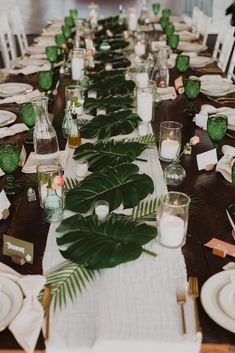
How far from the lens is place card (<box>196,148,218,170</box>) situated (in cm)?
186

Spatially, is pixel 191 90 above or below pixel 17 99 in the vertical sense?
above

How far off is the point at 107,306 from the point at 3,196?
2.01 ft

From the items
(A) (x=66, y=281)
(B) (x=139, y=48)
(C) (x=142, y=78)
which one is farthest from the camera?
(B) (x=139, y=48)

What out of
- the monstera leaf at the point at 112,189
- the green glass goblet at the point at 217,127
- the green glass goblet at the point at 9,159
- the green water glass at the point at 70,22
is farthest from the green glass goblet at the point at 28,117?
the green water glass at the point at 70,22

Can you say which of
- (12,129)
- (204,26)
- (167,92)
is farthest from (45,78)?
(204,26)

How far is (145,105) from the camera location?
2.31m

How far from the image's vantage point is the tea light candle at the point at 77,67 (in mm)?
3053

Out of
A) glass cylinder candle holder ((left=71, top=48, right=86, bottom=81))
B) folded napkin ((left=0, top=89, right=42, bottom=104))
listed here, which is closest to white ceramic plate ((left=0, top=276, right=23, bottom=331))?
folded napkin ((left=0, top=89, right=42, bottom=104))

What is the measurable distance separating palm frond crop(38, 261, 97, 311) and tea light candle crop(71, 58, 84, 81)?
6.52ft

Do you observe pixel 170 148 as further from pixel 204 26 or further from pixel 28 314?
pixel 204 26

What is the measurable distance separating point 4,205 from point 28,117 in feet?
2.12

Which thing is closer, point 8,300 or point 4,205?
point 8,300

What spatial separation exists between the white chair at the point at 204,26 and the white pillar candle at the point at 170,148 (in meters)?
3.04

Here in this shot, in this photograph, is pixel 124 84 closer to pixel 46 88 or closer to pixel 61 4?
pixel 46 88
